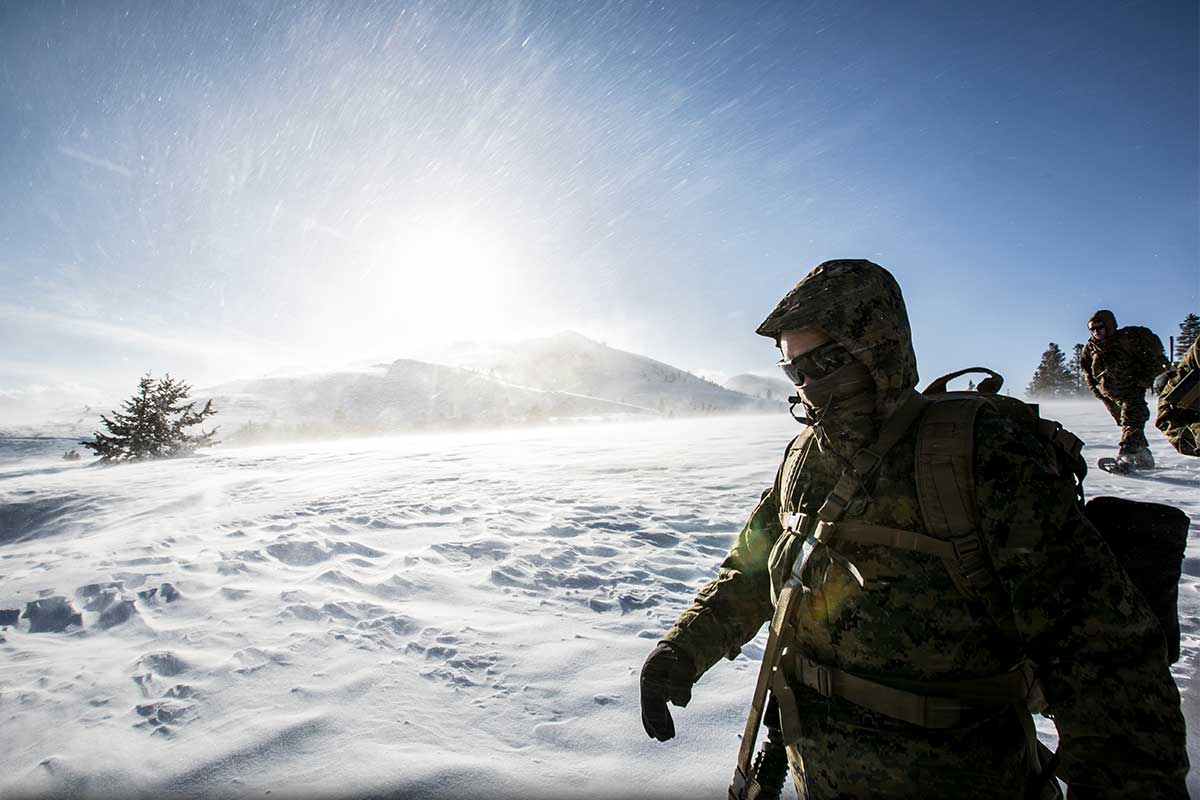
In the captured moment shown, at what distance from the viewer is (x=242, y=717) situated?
3.29m

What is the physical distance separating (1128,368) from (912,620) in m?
10.3

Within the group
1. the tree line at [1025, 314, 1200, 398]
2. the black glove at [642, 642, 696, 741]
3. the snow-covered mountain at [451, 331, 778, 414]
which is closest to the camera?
the black glove at [642, 642, 696, 741]

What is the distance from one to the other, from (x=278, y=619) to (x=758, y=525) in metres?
4.35

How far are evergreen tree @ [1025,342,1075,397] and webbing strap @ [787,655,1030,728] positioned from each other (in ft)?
201

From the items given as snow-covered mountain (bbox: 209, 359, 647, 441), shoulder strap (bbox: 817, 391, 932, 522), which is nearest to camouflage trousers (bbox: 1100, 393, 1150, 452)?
shoulder strap (bbox: 817, 391, 932, 522)

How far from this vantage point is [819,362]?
6.31 ft

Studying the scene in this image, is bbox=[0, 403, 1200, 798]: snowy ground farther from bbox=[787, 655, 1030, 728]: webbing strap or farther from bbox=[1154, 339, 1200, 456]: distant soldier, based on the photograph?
bbox=[787, 655, 1030, 728]: webbing strap

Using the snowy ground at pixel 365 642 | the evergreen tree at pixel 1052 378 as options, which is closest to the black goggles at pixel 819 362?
the snowy ground at pixel 365 642

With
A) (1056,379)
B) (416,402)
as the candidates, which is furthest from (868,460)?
(416,402)

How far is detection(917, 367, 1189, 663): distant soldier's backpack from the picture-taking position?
5.04 ft

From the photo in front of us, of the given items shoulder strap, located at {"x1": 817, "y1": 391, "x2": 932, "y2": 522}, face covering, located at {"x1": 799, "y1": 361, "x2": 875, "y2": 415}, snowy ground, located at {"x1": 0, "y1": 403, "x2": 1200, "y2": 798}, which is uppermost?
face covering, located at {"x1": 799, "y1": 361, "x2": 875, "y2": 415}

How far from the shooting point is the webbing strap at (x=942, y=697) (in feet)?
5.32

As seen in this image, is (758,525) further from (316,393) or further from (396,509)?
(316,393)

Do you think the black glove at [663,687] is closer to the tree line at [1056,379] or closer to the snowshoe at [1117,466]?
the snowshoe at [1117,466]
